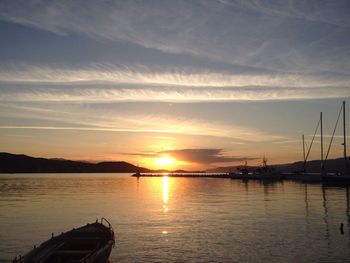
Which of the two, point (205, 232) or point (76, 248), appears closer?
point (76, 248)

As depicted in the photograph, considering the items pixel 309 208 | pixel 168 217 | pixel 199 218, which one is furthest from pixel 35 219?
pixel 309 208

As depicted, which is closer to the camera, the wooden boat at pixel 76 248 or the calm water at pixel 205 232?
the wooden boat at pixel 76 248

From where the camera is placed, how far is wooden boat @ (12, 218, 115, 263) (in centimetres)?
2661

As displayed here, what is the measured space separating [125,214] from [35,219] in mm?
14807

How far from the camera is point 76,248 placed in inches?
1268

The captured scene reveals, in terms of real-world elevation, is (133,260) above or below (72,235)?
below

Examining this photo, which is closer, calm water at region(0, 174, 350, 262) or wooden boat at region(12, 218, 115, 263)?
wooden boat at region(12, 218, 115, 263)

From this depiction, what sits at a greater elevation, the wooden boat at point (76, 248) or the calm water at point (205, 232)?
the wooden boat at point (76, 248)

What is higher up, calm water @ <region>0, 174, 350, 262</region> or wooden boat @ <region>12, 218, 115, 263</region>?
wooden boat @ <region>12, 218, 115, 263</region>

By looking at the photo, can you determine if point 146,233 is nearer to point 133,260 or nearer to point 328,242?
point 133,260

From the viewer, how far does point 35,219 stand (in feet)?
187

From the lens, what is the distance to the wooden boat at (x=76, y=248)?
26.6 m

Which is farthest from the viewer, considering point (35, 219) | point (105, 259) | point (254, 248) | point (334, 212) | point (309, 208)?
point (309, 208)

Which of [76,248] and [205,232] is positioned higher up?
[76,248]
